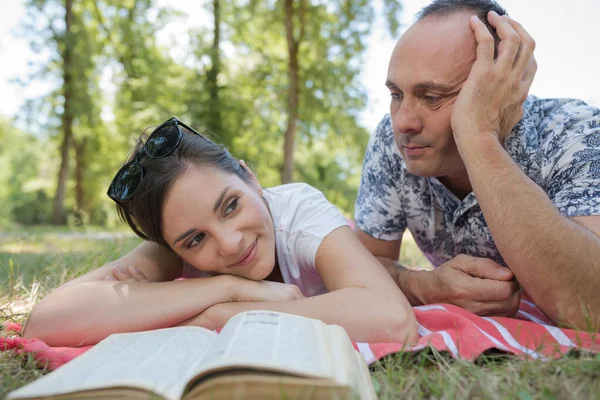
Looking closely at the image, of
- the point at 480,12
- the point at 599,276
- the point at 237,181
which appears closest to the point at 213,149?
the point at 237,181

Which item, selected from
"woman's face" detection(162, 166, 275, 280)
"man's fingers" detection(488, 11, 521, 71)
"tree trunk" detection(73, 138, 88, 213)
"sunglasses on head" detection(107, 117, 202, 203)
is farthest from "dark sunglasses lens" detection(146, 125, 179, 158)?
"tree trunk" detection(73, 138, 88, 213)

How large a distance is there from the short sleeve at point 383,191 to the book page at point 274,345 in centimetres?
163

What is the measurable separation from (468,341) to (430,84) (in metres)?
1.29

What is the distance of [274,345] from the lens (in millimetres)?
1450

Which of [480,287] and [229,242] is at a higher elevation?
[229,242]

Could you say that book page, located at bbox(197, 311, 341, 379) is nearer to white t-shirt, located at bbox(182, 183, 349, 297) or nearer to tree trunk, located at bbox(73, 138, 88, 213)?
white t-shirt, located at bbox(182, 183, 349, 297)

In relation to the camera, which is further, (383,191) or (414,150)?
(383,191)

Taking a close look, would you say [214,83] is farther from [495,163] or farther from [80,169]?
[495,163]

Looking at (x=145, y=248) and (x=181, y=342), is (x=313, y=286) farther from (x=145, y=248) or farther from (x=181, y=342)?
(x=181, y=342)

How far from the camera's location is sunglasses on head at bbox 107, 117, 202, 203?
94.6 inches

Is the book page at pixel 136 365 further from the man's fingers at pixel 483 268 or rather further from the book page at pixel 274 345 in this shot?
the man's fingers at pixel 483 268

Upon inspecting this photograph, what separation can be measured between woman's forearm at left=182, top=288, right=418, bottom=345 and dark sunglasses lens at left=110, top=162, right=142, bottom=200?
0.71 meters

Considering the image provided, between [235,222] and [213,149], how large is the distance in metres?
0.49

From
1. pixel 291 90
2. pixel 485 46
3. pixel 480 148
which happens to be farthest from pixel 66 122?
pixel 480 148
